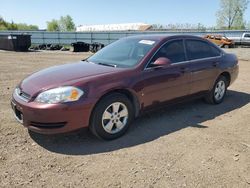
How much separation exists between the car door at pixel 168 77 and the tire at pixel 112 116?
1.39ft

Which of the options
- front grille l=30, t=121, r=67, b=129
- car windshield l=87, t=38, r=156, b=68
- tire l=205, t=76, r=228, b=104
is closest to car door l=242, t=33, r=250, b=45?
tire l=205, t=76, r=228, b=104

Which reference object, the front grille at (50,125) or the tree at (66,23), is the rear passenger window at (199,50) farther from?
the tree at (66,23)

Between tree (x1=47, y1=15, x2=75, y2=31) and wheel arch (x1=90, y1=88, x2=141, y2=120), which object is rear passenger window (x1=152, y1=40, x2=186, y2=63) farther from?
tree (x1=47, y1=15, x2=75, y2=31)

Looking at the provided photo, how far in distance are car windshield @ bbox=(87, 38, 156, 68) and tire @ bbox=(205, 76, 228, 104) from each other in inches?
79.4

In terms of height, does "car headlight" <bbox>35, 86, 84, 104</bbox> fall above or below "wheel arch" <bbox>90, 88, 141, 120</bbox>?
above

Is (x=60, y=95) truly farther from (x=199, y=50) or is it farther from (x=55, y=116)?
(x=199, y=50)

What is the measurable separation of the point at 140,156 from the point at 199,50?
9.83 feet

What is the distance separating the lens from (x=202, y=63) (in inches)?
227

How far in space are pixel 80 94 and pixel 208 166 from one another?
75.3 inches

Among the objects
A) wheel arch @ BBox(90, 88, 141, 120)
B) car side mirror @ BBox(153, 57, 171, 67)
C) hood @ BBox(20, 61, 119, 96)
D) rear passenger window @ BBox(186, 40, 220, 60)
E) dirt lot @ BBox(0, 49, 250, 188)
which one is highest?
rear passenger window @ BBox(186, 40, 220, 60)

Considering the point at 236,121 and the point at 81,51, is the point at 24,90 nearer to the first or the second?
the point at 236,121

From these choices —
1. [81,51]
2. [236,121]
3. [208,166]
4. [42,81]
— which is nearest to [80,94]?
[42,81]

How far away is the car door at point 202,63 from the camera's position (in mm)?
5598

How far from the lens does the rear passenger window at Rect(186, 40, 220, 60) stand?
18.5 ft
